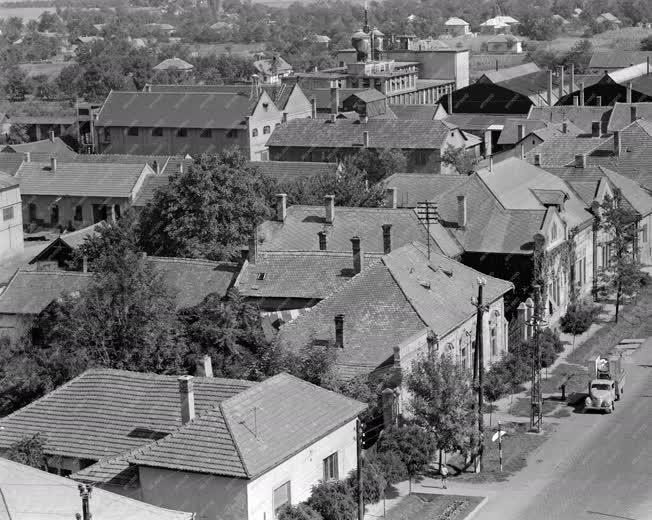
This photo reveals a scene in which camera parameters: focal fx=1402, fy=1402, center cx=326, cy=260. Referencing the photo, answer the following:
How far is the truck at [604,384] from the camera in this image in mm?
40312

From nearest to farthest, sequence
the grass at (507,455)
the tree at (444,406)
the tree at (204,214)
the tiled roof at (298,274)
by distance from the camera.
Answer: the tree at (444,406), the grass at (507,455), the tiled roof at (298,274), the tree at (204,214)

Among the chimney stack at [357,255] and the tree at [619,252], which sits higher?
the chimney stack at [357,255]

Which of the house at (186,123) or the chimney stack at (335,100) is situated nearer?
the house at (186,123)

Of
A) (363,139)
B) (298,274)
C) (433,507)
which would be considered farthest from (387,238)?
(363,139)

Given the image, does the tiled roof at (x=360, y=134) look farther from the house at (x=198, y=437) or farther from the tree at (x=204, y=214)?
the house at (x=198, y=437)

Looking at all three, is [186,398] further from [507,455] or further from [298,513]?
[507,455]

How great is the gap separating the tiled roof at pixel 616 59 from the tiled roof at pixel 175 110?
47.4 m

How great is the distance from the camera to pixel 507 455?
37.0 meters

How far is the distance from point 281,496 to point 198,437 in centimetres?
221

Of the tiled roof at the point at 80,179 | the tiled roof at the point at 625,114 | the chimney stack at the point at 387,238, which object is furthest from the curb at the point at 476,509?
the tiled roof at the point at 625,114

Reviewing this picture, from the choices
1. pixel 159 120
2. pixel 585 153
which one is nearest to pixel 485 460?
pixel 585 153

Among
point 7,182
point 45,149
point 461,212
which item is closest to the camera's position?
point 461,212

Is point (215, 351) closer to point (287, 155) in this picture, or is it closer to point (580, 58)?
point (287, 155)

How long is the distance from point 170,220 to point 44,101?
9760 cm
